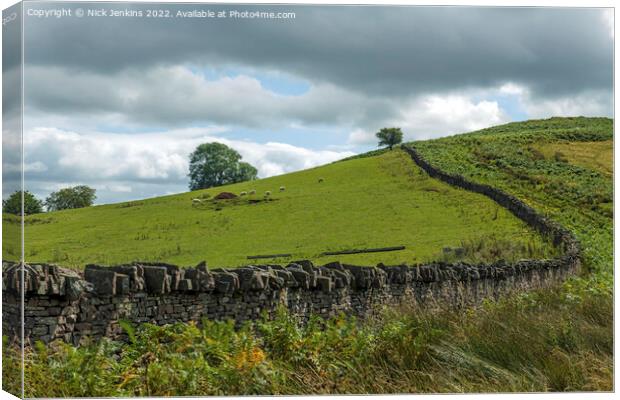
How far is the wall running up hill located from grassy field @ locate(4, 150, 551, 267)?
5431mm

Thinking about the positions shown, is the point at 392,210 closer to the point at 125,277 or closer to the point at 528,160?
the point at 528,160

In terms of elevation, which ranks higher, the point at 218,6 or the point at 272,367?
the point at 218,6

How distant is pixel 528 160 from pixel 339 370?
522 inches

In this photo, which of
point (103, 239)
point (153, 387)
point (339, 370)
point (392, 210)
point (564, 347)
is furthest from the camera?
point (392, 210)

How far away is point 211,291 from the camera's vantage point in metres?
9.30

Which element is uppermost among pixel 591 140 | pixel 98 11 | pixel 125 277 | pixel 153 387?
pixel 98 11

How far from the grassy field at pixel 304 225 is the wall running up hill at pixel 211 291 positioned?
214 inches

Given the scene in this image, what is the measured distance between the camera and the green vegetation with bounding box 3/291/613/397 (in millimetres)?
7664

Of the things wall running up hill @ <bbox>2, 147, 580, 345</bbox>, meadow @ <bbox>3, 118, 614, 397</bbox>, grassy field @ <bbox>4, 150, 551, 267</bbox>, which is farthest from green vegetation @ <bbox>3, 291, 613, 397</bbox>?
grassy field @ <bbox>4, 150, 551, 267</bbox>

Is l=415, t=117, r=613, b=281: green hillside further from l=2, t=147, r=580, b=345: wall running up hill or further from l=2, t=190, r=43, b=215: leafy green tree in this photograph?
l=2, t=190, r=43, b=215: leafy green tree

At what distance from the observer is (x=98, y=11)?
8.80m

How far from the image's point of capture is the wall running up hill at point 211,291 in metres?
7.57

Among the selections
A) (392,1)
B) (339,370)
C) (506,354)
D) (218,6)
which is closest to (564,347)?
(506,354)

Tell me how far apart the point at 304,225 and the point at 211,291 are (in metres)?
20.9
